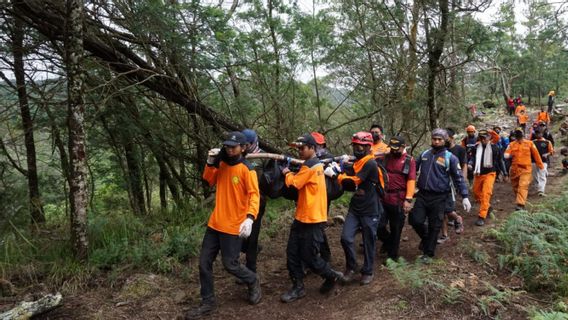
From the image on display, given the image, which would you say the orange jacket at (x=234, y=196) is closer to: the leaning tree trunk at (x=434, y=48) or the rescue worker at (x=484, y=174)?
the rescue worker at (x=484, y=174)

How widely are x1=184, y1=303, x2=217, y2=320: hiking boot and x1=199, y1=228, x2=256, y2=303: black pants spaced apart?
57mm

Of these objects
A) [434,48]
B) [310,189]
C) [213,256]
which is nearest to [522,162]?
[434,48]

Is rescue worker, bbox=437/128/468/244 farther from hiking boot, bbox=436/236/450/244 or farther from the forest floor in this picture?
the forest floor

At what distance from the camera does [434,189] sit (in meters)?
5.81

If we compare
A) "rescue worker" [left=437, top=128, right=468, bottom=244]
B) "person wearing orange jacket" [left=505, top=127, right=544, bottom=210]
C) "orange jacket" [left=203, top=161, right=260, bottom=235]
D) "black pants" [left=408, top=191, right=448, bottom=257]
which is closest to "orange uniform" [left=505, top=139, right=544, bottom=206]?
"person wearing orange jacket" [left=505, top=127, right=544, bottom=210]

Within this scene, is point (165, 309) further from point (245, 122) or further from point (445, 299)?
point (245, 122)

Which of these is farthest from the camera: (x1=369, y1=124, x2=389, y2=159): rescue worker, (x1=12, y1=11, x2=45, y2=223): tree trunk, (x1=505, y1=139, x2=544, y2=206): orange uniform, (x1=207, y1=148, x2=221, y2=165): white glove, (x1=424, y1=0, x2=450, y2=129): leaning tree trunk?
(x1=424, y1=0, x2=450, y2=129): leaning tree trunk

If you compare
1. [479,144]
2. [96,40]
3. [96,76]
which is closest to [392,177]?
[479,144]

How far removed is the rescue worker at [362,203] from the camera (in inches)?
197

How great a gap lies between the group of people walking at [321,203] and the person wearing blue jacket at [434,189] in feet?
0.05

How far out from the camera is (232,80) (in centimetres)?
1002

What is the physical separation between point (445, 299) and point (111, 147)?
7686mm

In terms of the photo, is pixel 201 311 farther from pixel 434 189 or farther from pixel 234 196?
pixel 434 189

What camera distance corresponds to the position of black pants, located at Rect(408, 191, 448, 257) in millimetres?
5758
